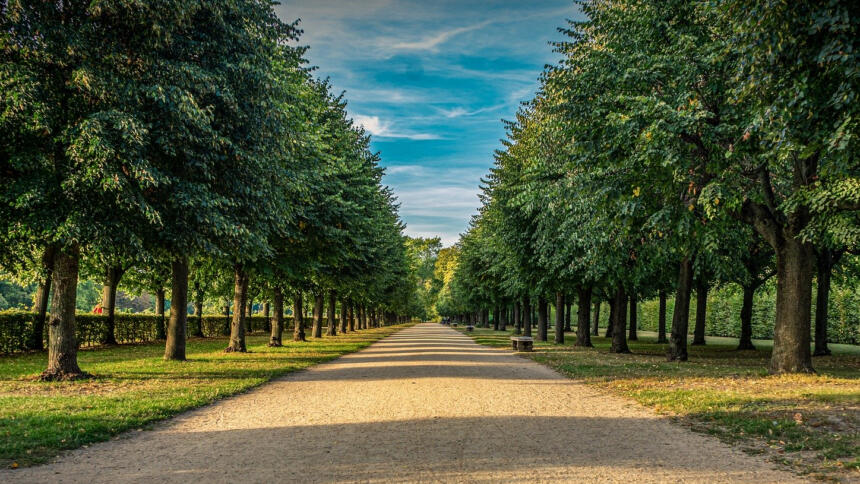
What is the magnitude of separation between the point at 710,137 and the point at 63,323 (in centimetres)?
1423

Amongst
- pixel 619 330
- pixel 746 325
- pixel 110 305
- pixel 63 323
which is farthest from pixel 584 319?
pixel 110 305

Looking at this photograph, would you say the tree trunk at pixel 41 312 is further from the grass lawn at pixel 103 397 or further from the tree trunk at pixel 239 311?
the tree trunk at pixel 239 311

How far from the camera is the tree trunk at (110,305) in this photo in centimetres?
2616

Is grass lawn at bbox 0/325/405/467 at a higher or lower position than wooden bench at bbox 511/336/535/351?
higher

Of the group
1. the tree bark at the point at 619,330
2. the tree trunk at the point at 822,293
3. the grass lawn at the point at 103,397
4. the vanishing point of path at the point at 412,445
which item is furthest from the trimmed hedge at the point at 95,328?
the tree trunk at the point at 822,293

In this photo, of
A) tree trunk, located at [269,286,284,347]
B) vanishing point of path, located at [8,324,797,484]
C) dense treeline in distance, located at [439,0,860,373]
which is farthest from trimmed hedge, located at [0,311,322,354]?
dense treeline in distance, located at [439,0,860,373]

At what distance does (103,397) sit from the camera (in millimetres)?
9430

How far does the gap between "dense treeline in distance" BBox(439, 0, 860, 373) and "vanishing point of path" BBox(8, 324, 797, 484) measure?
4136mm

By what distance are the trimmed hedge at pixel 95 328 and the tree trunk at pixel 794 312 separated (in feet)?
73.1

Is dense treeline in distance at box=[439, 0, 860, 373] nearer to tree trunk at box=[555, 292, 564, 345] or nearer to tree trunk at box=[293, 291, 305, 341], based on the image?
tree trunk at box=[555, 292, 564, 345]

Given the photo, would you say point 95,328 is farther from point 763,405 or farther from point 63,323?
point 763,405

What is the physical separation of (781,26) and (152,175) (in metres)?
10.0

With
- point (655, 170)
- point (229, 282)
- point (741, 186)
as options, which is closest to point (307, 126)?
point (655, 170)

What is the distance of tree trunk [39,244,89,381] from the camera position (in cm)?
1153
